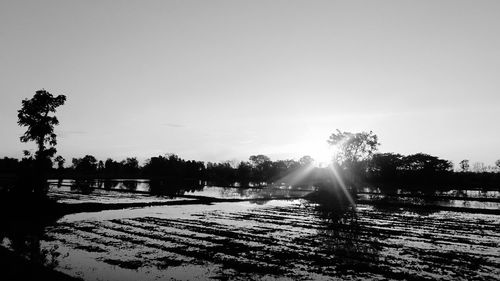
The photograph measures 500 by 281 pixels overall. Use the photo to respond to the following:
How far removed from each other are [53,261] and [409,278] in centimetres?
1200

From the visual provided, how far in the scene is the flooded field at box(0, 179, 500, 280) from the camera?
1205cm

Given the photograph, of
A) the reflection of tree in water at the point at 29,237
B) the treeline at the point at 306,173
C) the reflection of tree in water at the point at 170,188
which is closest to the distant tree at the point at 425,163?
the treeline at the point at 306,173

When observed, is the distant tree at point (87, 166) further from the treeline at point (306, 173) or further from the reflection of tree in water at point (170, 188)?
the reflection of tree in water at point (170, 188)

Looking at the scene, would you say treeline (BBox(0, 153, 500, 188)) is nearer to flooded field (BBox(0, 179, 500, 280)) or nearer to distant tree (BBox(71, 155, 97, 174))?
distant tree (BBox(71, 155, 97, 174))

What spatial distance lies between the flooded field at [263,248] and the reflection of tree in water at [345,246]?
0.12 feet

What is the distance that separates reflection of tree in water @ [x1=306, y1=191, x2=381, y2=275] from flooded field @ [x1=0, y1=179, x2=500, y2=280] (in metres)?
0.04

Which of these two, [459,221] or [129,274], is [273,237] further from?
[459,221]

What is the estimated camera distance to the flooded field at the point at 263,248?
12055 mm

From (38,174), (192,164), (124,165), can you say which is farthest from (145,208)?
(124,165)

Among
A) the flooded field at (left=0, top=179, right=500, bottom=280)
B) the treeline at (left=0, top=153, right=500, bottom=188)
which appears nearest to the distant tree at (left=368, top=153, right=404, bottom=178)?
the treeline at (left=0, top=153, right=500, bottom=188)

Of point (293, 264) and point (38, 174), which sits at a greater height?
point (38, 174)

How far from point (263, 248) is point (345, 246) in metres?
3.78

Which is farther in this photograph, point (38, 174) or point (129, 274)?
point (38, 174)

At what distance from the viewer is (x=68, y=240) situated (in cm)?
1648
